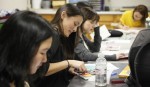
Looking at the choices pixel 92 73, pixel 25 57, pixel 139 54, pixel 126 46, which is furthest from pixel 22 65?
pixel 126 46

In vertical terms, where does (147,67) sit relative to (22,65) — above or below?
below

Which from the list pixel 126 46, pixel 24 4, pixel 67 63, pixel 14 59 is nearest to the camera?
pixel 14 59

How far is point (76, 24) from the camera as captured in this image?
1949mm

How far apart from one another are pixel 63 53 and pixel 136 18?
8.54 ft

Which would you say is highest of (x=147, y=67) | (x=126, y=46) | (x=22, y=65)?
(x=22, y=65)

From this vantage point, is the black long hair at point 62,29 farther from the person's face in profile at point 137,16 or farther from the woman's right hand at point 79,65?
the person's face in profile at point 137,16

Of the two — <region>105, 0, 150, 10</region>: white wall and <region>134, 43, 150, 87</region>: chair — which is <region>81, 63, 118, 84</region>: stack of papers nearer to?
<region>134, 43, 150, 87</region>: chair

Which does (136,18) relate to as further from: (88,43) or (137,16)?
(88,43)

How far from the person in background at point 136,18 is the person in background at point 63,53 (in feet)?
7.25

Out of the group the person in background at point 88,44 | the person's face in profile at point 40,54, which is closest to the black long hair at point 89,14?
the person in background at point 88,44

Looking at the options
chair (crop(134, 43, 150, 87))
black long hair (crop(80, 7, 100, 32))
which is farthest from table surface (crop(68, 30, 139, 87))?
black long hair (crop(80, 7, 100, 32))

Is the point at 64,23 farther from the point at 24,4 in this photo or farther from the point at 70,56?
the point at 24,4

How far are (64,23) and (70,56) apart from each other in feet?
1.01

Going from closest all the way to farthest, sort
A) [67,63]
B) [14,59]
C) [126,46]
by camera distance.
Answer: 1. [14,59]
2. [67,63]
3. [126,46]
